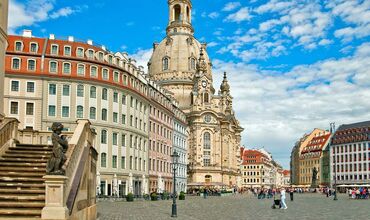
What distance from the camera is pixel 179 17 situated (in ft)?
541

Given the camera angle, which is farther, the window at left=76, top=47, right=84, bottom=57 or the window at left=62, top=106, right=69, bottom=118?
the window at left=76, top=47, right=84, bottom=57

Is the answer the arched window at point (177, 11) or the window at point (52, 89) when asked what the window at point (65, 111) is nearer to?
the window at point (52, 89)

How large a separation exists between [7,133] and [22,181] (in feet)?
14.8

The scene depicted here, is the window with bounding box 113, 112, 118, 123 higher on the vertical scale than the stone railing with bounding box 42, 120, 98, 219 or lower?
higher

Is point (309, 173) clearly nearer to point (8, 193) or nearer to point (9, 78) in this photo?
point (9, 78)

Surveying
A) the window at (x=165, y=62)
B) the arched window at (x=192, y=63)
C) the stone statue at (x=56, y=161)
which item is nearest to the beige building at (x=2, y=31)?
the stone statue at (x=56, y=161)

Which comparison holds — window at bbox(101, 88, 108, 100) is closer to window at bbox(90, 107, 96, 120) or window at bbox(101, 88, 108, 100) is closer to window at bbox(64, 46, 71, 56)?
window at bbox(90, 107, 96, 120)

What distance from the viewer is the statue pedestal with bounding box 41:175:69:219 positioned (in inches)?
602

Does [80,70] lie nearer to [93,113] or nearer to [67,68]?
[67,68]

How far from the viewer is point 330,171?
162375mm

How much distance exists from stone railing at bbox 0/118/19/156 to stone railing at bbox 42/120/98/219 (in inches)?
116

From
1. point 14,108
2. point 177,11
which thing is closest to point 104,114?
point 14,108

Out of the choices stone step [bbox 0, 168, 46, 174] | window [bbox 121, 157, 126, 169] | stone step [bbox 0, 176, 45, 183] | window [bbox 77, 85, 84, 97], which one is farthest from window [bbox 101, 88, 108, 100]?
stone step [bbox 0, 176, 45, 183]

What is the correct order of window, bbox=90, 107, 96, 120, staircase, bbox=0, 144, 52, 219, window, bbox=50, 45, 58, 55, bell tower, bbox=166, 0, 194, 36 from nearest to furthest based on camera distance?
staircase, bbox=0, 144, 52, 219 → window, bbox=50, 45, 58, 55 → window, bbox=90, 107, 96, 120 → bell tower, bbox=166, 0, 194, 36
